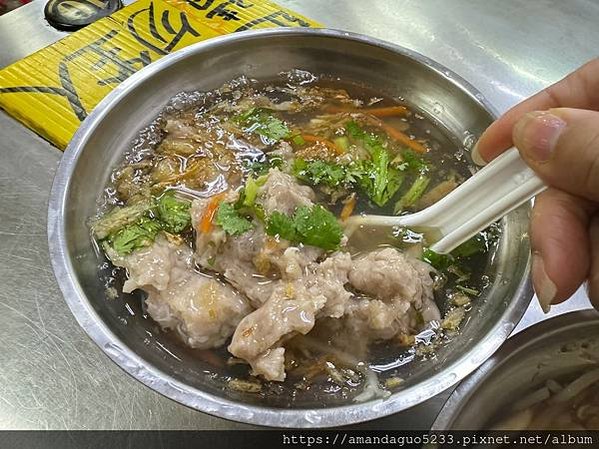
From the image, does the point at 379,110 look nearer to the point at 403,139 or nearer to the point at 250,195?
the point at 403,139

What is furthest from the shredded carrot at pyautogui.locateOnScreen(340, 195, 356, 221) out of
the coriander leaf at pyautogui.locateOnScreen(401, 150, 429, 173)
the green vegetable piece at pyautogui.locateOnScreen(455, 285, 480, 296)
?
the green vegetable piece at pyautogui.locateOnScreen(455, 285, 480, 296)

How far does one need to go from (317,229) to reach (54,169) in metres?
1.18

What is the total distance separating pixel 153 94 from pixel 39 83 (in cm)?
62

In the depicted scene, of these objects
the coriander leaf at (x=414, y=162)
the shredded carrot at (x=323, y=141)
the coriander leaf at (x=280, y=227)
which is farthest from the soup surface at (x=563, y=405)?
the shredded carrot at (x=323, y=141)

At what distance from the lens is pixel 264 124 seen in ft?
6.50

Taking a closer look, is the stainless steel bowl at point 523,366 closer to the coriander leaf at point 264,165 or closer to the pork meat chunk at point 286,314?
the pork meat chunk at point 286,314

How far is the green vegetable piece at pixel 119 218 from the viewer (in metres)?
1.67

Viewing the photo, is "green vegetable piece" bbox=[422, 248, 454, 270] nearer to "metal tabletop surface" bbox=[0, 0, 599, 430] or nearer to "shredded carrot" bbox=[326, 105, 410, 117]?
"metal tabletop surface" bbox=[0, 0, 599, 430]

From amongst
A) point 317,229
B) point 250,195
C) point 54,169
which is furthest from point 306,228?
point 54,169

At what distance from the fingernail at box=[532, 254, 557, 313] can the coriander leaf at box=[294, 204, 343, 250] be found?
0.52m

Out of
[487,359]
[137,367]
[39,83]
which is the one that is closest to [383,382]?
[487,359]

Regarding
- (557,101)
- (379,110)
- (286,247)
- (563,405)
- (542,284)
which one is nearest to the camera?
(542,284)

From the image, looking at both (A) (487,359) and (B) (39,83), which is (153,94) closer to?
(B) (39,83)

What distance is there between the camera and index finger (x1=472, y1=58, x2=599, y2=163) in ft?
5.27
